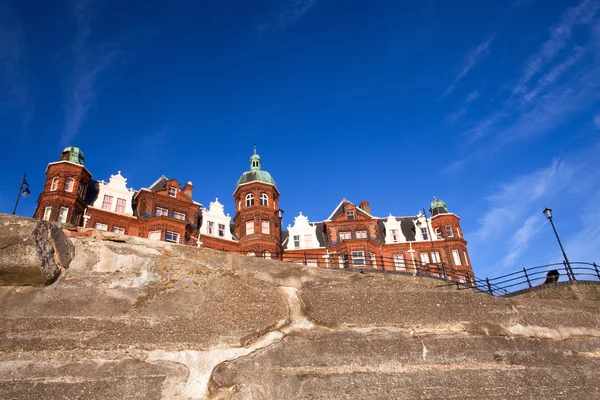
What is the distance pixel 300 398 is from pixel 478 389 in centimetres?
334

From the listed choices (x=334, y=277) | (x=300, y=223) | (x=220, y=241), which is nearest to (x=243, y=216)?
(x=220, y=241)

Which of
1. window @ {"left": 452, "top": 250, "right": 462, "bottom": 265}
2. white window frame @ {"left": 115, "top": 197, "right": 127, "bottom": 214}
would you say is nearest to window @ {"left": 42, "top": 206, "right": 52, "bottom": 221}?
white window frame @ {"left": 115, "top": 197, "right": 127, "bottom": 214}

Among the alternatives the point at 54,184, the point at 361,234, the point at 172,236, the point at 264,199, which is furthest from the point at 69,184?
the point at 361,234

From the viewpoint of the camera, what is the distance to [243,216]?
1754 inches

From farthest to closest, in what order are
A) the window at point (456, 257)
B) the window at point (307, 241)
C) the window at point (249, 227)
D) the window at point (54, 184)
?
the window at point (307, 241)
the window at point (456, 257)
the window at point (249, 227)
the window at point (54, 184)

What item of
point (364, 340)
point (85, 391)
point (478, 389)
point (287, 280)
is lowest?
point (478, 389)

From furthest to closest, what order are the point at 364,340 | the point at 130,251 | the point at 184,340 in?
1. the point at 130,251
2. the point at 364,340
3. the point at 184,340

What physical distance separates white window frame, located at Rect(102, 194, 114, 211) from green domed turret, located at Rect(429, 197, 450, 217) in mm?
39655

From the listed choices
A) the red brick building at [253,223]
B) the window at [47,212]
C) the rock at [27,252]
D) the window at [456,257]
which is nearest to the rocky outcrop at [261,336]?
the rock at [27,252]

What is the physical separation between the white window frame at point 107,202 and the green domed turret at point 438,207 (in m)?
39.7

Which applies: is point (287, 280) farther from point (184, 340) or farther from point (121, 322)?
point (121, 322)

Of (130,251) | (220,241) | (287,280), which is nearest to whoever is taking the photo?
(130,251)

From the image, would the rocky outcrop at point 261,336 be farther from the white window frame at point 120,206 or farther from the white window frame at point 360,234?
the white window frame at point 360,234

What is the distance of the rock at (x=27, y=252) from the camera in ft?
21.1
